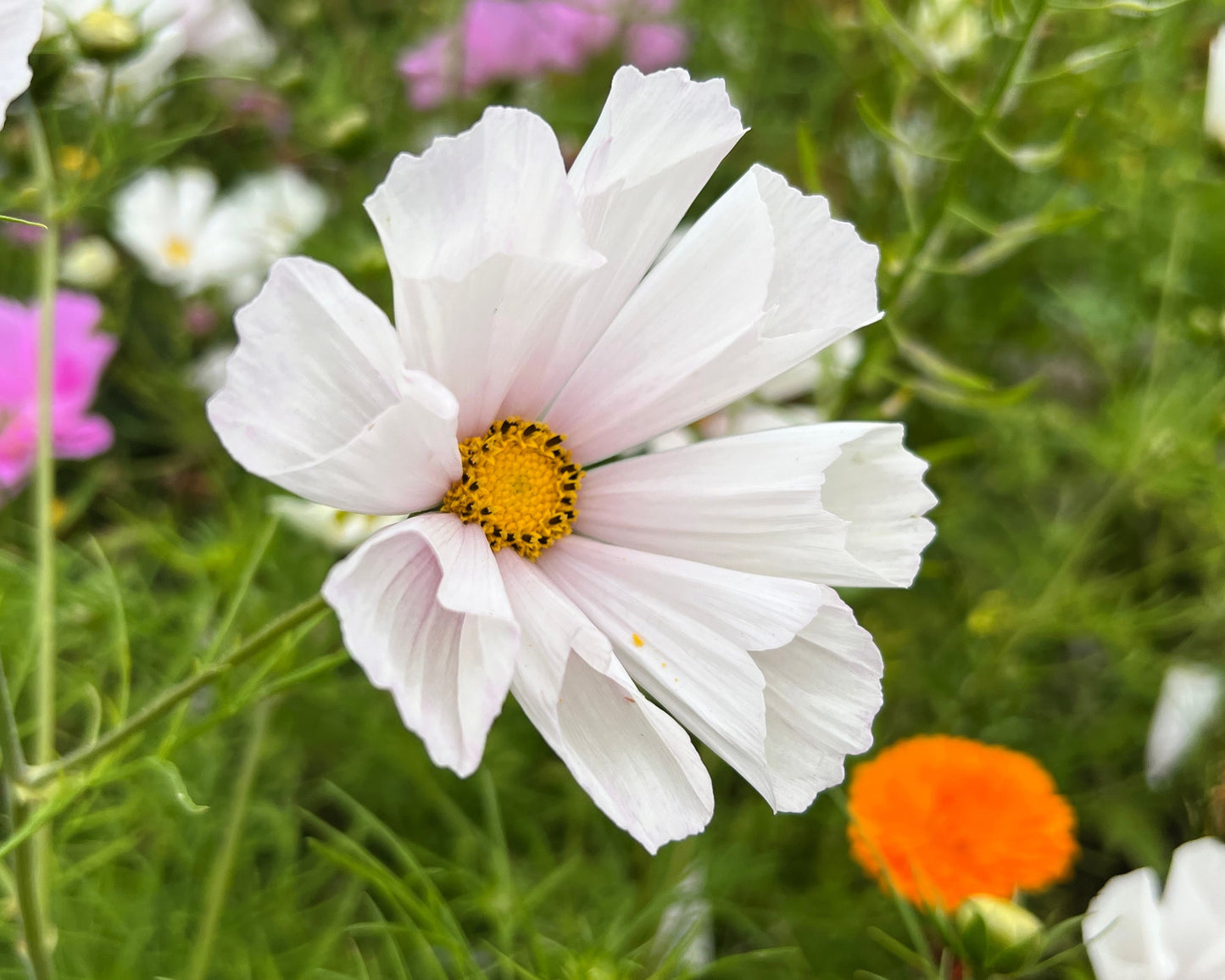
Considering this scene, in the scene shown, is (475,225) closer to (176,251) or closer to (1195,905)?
(1195,905)

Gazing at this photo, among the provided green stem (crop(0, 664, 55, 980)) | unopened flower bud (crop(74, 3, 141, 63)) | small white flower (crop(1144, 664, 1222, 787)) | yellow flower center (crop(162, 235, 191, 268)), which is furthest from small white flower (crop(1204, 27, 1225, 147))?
yellow flower center (crop(162, 235, 191, 268))

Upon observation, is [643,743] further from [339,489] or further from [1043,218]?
[1043,218]

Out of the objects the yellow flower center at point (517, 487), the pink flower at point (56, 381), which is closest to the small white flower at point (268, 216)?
the pink flower at point (56, 381)

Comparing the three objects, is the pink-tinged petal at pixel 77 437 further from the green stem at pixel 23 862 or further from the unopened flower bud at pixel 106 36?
the green stem at pixel 23 862

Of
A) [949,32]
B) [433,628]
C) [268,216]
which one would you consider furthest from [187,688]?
[268,216]

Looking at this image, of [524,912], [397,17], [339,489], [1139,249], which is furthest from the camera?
[397,17]

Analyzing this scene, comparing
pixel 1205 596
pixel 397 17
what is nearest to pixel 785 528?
pixel 1205 596
